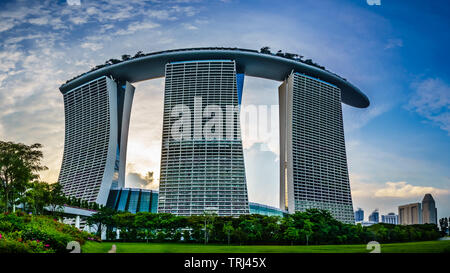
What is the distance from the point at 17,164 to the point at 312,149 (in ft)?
256

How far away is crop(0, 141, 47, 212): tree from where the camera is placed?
2555 centimetres

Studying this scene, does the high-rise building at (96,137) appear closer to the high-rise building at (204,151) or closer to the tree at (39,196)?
the high-rise building at (204,151)

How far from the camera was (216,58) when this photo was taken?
299ft

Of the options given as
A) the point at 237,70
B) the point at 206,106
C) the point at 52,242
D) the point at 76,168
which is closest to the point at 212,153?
the point at 206,106

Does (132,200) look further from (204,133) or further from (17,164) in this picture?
(17,164)

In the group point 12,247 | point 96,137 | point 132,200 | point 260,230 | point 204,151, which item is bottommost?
point 260,230

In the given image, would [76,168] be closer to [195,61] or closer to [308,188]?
[195,61]

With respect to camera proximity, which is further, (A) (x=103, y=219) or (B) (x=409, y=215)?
(A) (x=103, y=219)

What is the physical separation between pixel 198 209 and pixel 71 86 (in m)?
47.5

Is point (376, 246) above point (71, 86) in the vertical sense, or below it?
below

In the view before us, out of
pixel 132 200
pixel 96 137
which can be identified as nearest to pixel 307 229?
pixel 132 200

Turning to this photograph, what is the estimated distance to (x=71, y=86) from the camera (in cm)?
10194

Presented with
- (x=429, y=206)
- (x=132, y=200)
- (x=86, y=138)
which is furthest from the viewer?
(x=86, y=138)

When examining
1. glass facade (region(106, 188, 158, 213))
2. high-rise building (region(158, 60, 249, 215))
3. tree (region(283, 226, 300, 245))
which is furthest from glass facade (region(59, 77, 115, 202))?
tree (region(283, 226, 300, 245))
